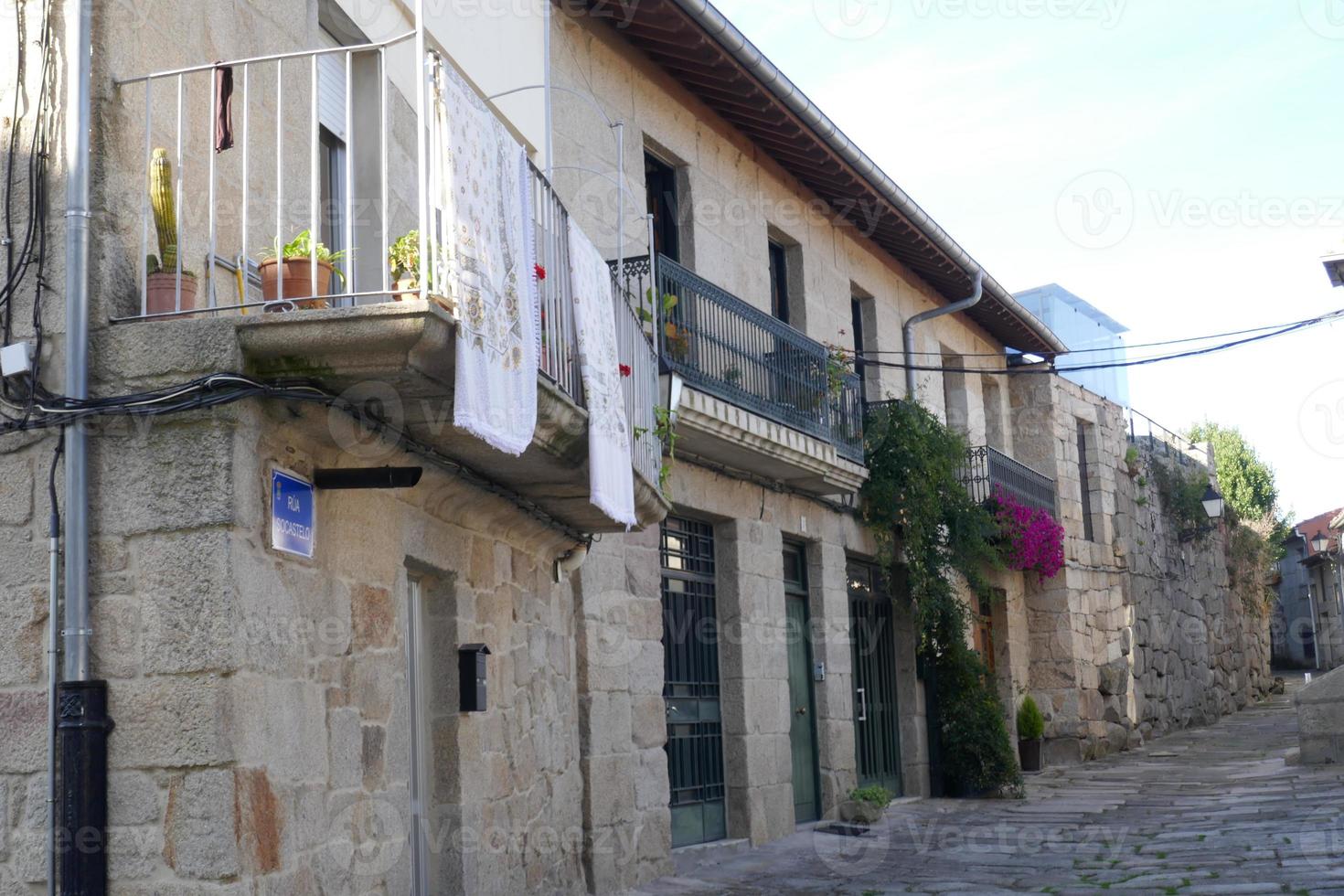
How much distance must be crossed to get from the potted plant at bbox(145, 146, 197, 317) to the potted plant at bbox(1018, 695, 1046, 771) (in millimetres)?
13615

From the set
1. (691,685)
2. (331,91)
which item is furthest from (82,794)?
(691,685)

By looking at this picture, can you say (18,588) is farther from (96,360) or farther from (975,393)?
(975,393)

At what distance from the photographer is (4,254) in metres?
5.04

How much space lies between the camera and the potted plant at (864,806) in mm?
12133

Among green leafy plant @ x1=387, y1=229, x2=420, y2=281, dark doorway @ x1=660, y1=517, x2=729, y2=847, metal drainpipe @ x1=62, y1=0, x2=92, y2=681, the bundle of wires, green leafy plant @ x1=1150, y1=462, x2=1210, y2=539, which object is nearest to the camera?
metal drainpipe @ x1=62, y1=0, x2=92, y2=681

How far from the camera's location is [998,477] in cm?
1678

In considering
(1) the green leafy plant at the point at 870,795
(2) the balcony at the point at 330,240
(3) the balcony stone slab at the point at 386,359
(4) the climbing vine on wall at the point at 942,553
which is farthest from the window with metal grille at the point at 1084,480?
(3) the balcony stone slab at the point at 386,359

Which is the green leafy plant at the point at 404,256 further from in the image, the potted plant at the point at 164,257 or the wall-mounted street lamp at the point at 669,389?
the wall-mounted street lamp at the point at 669,389

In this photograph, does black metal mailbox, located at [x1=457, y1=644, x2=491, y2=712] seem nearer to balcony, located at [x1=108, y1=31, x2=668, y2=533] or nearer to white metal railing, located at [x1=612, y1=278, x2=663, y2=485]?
balcony, located at [x1=108, y1=31, x2=668, y2=533]

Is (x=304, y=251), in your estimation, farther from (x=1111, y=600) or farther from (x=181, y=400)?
(x=1111, y=600)

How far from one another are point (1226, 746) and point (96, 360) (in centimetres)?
1738

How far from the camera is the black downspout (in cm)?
461

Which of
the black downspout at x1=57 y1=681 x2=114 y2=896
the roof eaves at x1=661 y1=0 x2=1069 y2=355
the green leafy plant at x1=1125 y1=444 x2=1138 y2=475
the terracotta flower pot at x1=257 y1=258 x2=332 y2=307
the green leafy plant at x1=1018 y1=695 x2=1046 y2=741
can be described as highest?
the roof eaves at x1=661 y1=0 x2=1069 y2=355

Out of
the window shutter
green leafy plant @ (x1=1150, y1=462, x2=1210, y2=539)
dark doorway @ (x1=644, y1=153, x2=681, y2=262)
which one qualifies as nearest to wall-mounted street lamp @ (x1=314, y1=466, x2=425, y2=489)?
the window shutter
